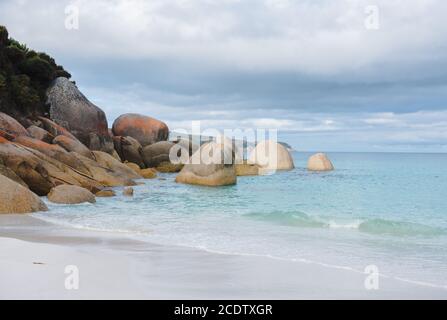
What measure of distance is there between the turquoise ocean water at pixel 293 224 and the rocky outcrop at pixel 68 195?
0.48 m

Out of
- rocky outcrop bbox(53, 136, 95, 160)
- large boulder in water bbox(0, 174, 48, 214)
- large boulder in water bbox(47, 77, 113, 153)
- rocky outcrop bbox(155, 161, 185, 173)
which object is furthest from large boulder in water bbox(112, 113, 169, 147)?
large boulder in water bbox(0, 174, 48, 214)

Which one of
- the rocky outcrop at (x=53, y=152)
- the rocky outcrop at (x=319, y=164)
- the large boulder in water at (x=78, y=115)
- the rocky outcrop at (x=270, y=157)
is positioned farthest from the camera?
the rocky outcrop at (x=319, y=164)

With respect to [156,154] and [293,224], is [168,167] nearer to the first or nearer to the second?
[156,154]

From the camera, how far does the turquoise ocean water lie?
25.0 feet

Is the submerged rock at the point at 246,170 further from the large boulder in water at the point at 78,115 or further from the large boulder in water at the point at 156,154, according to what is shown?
the large boulder in water at the point at 78,115

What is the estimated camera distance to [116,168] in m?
23.0

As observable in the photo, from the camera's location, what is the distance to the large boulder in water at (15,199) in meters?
11.4

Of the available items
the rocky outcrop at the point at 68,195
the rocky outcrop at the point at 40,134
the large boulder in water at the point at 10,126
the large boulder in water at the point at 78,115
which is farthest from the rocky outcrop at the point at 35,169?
the large boulder in water at the point at 78,115

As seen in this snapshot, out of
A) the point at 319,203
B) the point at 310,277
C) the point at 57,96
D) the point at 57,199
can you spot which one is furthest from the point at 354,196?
the point at 57,96

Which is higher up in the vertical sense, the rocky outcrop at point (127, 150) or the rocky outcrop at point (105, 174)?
the rocky outcrop at point (127, 150)

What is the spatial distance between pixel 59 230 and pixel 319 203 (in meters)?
10.5

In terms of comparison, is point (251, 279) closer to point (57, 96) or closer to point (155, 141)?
point (57, 96)

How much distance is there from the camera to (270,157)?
128ft
